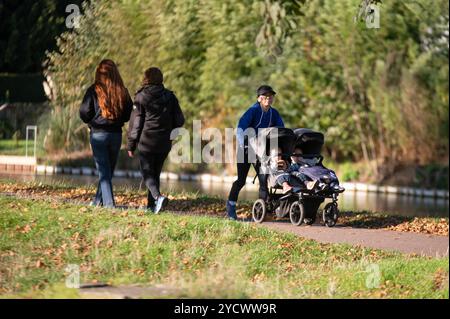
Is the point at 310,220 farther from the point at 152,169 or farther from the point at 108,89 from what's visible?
the point at 108,89

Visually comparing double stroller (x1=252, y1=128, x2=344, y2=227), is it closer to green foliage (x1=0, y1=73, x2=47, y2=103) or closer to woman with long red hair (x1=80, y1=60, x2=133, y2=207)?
woman with long red hair (x1=80, y1=60, x2=133, y2=207)

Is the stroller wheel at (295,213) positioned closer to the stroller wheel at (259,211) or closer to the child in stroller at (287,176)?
the child in stroller at (287,176)

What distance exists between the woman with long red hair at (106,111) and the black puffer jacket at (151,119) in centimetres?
16

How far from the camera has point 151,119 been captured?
16.8m

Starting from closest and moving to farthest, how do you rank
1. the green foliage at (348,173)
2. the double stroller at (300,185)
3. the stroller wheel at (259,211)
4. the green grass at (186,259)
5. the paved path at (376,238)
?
the green grass at (186,259)
the paved path at (376,238)
the double stroller at (300,185)
the stroller wheel at (259,211)
the green foliage at (348,173)

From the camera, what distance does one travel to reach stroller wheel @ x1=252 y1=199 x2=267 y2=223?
17.4 meters

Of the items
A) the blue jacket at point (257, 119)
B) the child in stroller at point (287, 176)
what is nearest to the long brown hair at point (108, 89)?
the blue jacket at point (257, 119)

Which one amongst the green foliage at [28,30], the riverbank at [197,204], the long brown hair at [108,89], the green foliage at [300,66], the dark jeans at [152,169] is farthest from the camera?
the green foliage at [28,30]

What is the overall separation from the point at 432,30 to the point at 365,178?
4841 mm

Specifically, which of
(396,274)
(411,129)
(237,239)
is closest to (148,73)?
(237,239)

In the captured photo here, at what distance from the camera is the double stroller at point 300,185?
56.1ft

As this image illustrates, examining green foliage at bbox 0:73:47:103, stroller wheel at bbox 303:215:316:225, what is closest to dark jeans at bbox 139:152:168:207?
stroller wheel at bbox 303:215:316:225

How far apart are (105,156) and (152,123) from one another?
0.78m

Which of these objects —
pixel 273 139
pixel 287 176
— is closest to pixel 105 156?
pixel 273 139
